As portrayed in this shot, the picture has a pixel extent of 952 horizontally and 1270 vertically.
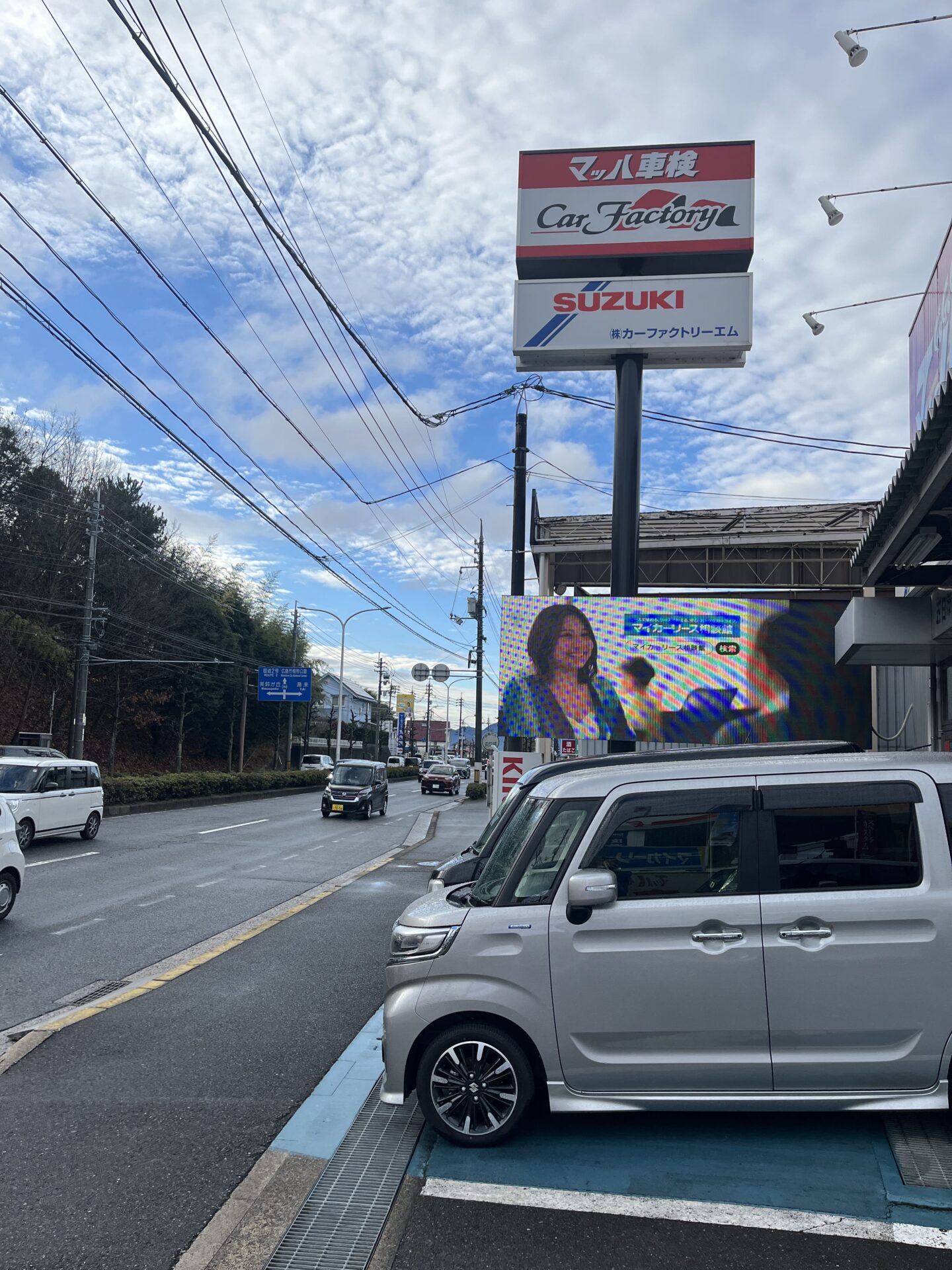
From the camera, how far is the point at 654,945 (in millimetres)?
4422

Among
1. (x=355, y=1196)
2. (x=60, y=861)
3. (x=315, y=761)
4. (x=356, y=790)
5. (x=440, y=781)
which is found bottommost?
(x=440, y=781)

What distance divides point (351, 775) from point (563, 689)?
19.3 metres

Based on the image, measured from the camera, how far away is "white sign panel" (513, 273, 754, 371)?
1370 centimetres

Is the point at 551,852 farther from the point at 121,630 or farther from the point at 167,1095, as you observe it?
the point at 121,630

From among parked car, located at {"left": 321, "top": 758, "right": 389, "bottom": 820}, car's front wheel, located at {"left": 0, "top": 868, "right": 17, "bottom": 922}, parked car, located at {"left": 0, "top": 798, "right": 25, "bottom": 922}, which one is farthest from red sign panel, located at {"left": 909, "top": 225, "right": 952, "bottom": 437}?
parked car, located at {"left": 321, "top": 758, "right": 389, "bottom": 820}

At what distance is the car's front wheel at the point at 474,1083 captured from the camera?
A: 446 cm

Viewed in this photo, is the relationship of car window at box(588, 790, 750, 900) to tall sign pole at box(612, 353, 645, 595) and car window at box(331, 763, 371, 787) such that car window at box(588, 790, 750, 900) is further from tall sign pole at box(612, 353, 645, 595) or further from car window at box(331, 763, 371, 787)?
car window at box(331, 763, 371, 787)

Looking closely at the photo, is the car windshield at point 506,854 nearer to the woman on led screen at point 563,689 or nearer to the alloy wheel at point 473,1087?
the alloy wheel at point 473,1087

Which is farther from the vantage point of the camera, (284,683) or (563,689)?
(284,683)

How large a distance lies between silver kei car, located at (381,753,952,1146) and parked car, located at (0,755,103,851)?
14.7m

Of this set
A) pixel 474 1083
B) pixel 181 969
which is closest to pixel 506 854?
pixel 474 1083

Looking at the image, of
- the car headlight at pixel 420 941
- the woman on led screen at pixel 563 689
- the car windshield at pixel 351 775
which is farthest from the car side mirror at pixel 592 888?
the car windshield at pixel 351 775

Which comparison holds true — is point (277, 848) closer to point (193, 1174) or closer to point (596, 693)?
point (596, 693)

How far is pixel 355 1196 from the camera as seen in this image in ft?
13.2
